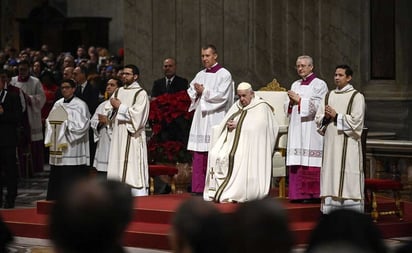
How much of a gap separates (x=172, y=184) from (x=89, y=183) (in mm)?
10404

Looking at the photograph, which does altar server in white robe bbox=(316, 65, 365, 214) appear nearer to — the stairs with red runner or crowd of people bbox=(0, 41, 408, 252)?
crowd of people bbox=(0, 41, 408, 252)

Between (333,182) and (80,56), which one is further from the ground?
(80,56)

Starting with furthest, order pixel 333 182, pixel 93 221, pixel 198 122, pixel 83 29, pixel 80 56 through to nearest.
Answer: pixel 83 29 < pixel 80 56 < pixel 198 122 < pixel 333 182 < pixel 93 221

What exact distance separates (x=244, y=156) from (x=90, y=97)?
369 centimetres

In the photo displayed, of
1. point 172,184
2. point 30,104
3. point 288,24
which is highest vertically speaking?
point 288,24

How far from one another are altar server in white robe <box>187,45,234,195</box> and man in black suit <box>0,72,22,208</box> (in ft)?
7.42

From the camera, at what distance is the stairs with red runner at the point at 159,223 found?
→ 1077cm

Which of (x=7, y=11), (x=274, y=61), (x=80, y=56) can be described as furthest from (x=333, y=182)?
(x=7, y=11)

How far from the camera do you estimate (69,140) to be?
44.0 feet

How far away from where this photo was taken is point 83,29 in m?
25.3

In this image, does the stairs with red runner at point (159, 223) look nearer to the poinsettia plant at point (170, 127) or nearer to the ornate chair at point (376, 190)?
the ornate chair at point (376, 190)

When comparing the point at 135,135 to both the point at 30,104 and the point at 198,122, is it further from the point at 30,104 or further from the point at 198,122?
the point at 30,104

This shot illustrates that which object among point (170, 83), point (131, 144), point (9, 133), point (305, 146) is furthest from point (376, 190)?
point (9, 133)

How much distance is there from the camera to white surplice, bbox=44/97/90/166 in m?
13.4
